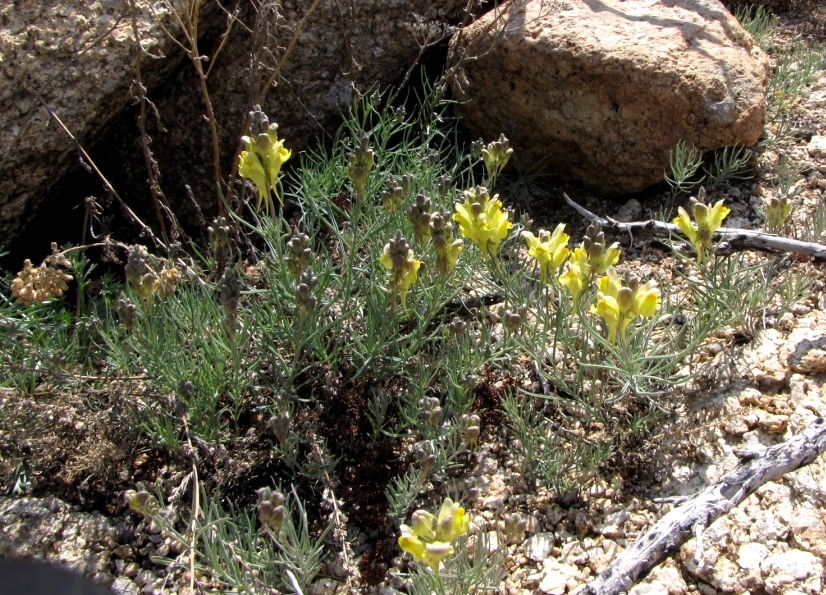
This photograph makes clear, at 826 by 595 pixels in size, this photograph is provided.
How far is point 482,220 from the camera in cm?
241

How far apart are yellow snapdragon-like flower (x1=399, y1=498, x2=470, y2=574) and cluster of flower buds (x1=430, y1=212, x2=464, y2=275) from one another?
788 mm

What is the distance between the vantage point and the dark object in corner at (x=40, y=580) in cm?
224

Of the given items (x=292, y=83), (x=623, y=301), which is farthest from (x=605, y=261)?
(x=292, y=83)

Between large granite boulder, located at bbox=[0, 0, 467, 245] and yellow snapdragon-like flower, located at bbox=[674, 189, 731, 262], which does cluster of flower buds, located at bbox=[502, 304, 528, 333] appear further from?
large granite boulder, located at bbox=[0, 0, 467, 245]

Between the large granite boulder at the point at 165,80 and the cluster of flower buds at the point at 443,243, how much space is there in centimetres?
143

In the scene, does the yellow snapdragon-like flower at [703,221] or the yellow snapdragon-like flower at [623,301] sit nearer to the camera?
the yellow snapdragon-like flower at [623,301]

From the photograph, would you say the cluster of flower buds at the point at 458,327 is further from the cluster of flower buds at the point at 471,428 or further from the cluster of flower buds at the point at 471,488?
the cluster of flower buds at the point at 471,488

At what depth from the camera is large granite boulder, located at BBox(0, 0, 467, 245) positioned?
121 inches

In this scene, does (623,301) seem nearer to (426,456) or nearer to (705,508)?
(705,508)

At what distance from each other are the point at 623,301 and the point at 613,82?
1.71 m

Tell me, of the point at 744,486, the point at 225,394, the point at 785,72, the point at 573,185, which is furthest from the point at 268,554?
the point at 785,72

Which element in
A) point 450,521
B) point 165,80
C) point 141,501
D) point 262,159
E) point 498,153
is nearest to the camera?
point 450,521

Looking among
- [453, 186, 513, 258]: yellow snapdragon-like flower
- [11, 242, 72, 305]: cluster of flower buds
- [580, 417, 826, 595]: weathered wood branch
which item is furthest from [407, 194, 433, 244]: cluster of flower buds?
[11, 242, 72, 305]: cluster of flower buds

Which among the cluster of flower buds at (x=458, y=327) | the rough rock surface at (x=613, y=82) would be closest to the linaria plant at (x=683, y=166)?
the rough rock surface at (x=613, y=82)
